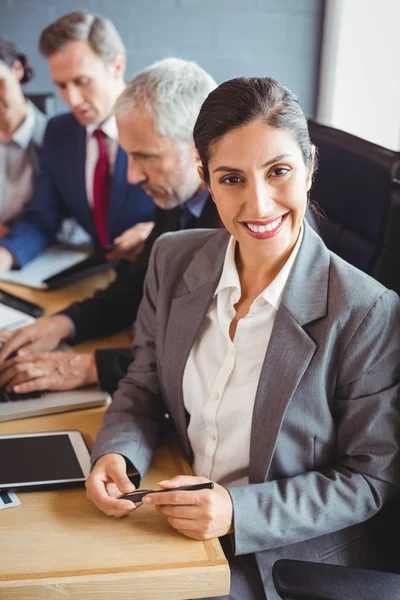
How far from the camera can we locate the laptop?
144 centimetres

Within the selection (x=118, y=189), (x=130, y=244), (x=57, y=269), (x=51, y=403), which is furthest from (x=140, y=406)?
(x=118, y=189)

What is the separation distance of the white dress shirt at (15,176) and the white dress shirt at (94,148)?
1.38ft

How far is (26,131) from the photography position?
110 inches

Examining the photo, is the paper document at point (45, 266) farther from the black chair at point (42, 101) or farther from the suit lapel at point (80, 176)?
the black chair at point (42, 101)

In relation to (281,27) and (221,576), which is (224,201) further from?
(281,27)

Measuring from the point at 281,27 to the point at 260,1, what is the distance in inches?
6.4

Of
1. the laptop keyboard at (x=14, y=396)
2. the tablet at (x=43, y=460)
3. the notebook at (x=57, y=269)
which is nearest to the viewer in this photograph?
the tablet at (x=43, y=460)

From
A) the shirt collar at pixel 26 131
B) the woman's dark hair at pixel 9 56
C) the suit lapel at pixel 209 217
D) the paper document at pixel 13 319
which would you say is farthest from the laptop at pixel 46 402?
the woman's dark hair at pixel 9 56

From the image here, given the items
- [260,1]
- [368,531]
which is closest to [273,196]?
[368,531]

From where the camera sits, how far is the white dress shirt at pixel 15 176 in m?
2.82

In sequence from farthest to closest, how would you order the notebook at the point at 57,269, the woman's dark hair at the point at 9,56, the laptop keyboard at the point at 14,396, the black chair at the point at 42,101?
the black chair at the point at 42,101 < the woman's dark hair at the point at 9,56 < the notebook at the point at 57,269 < the laptop keyboard at the point at 14,396

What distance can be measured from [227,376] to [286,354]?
140 millimetres

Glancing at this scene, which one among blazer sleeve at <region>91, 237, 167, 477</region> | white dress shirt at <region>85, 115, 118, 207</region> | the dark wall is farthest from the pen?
the dark wall

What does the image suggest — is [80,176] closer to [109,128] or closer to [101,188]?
[101,188]
